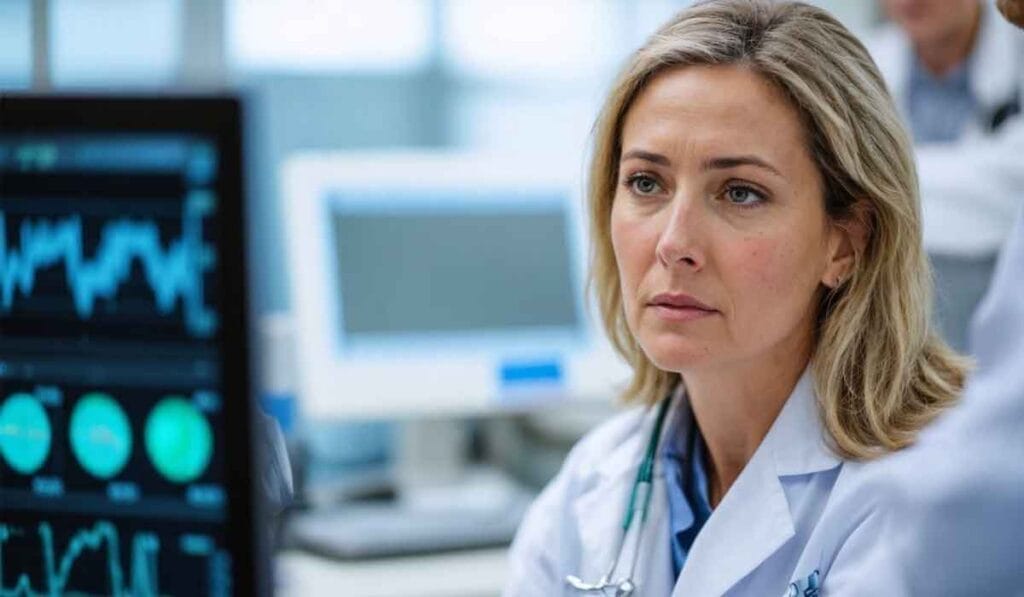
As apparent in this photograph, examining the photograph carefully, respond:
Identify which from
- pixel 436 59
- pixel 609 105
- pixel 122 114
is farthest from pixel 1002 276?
pixel 436 59

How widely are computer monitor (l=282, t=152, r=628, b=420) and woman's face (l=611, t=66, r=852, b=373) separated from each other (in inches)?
31.8

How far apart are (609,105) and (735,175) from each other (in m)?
0.20

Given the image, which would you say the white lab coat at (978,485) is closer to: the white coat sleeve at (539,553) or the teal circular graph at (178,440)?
the teal circular graph at (178,440)

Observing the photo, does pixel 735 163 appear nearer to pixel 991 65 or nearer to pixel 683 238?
pixel 683 238

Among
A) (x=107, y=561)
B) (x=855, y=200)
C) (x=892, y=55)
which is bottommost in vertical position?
(x=107, y=561)

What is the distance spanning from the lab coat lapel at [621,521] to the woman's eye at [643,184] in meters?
0.27

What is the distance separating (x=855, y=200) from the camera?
1.21m

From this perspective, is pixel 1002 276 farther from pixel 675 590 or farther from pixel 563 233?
pixel 563 233

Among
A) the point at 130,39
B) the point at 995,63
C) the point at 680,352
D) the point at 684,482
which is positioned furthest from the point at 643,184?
the point at 130,39

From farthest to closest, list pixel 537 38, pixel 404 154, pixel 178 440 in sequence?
1. pixel 537 38
2. pixel 404 154
3. pixel 178 440

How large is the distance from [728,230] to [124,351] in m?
0.60

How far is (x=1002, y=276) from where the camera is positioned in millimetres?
599

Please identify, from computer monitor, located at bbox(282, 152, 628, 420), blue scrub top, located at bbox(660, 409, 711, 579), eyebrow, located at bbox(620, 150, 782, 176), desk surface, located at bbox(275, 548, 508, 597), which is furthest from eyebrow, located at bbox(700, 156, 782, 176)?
computer monitor, located at bbox(282, 152, 628, 420)

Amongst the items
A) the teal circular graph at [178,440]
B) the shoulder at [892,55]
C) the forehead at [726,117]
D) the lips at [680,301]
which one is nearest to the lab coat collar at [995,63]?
the shoulder at [892,55]
